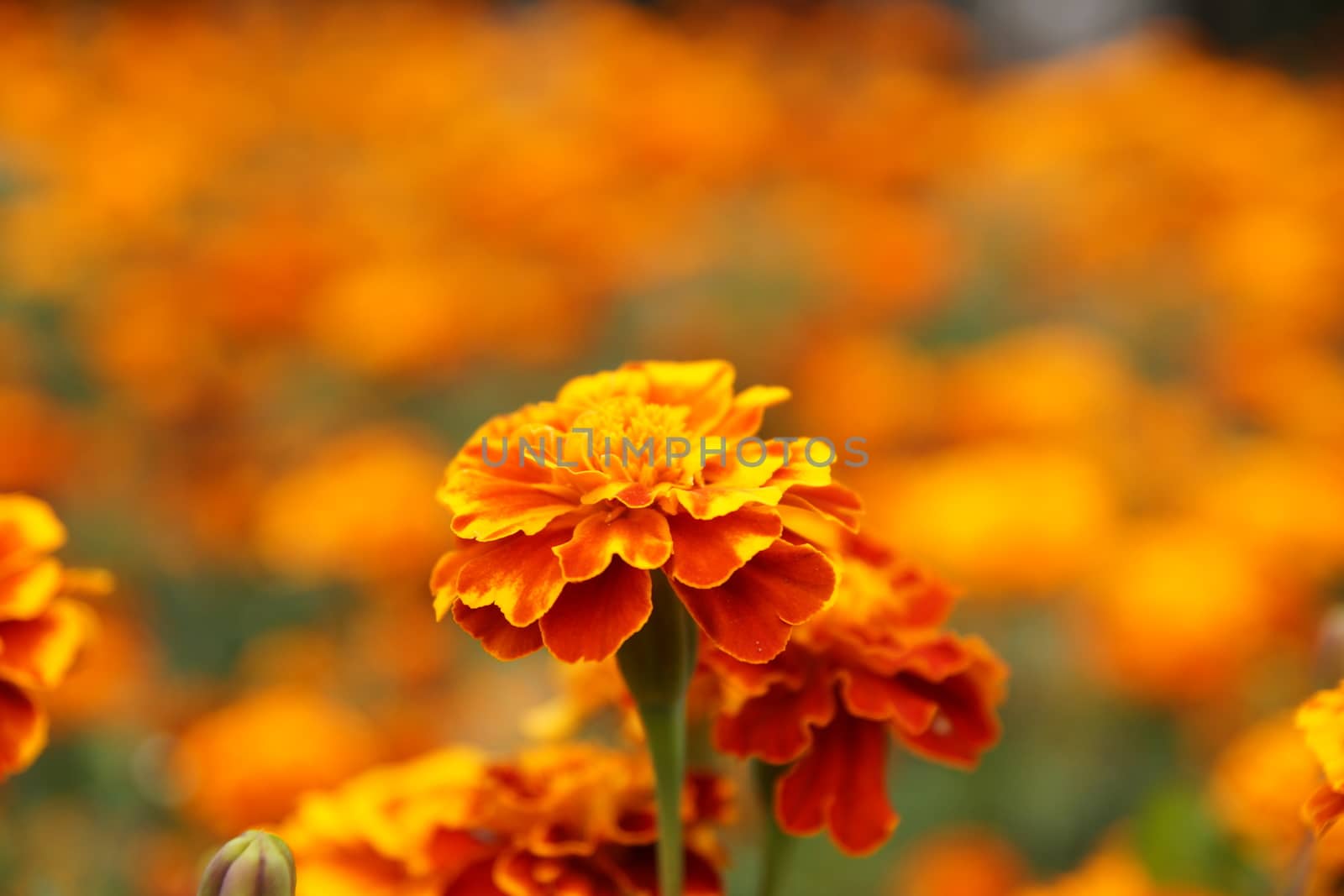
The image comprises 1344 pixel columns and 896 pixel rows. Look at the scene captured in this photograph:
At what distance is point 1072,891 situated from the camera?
628 millimetres

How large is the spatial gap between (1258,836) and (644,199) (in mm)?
1221

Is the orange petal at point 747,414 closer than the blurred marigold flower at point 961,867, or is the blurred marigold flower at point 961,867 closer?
the orange petal at point 747,414

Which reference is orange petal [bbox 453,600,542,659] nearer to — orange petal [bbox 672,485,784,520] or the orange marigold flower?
orange petal [bbox 672,485,784,520]

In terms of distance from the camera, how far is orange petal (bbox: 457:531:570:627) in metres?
0.40

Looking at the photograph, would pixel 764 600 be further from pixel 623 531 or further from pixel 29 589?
pixel 29 589

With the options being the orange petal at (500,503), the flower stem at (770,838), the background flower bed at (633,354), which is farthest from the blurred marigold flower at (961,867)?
the orange petal at (500,503)

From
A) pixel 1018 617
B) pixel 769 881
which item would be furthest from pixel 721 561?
pixel 1018 617

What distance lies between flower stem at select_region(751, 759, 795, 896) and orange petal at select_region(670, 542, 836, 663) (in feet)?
0.30

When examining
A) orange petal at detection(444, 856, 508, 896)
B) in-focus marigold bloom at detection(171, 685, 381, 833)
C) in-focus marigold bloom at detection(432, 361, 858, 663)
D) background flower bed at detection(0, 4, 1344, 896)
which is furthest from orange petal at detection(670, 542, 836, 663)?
in-focus marigold bloom at detection(171, 685, 381, 833)

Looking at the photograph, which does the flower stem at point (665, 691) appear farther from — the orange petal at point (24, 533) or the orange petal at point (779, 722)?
the orange petal at point (24, 533)

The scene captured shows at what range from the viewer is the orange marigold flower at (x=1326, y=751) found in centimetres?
40

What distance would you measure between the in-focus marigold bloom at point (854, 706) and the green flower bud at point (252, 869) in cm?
13

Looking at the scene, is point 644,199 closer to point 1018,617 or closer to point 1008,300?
point 1008,300

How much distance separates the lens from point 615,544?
0.40 m
